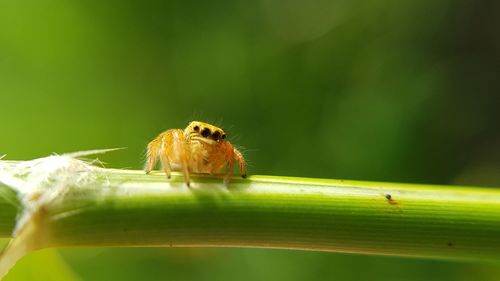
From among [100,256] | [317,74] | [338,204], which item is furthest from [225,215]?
[317,74]

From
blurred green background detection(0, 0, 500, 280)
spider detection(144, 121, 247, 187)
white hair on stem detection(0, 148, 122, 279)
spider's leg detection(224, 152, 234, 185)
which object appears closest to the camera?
white hair on stem detection(0, 148, 122, 279)

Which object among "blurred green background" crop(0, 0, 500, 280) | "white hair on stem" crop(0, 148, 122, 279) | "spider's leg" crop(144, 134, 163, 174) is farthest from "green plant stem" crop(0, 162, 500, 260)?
"blurred green background" crop(0, 0, 500, 280)

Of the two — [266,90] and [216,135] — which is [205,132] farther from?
[266,90]

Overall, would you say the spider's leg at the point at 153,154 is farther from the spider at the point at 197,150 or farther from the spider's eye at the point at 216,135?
the spider's eye at the point at 216,135

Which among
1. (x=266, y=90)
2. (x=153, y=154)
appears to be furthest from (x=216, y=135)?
(x=266, y=90)

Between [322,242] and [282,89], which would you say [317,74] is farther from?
[322,242]

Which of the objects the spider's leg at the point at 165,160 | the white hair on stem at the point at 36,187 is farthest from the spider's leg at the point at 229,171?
the white hair on stem at the point at 36,187

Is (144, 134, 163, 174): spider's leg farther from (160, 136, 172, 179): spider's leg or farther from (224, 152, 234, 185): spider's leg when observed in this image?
(224, 152, 234, 185): spider's leg
